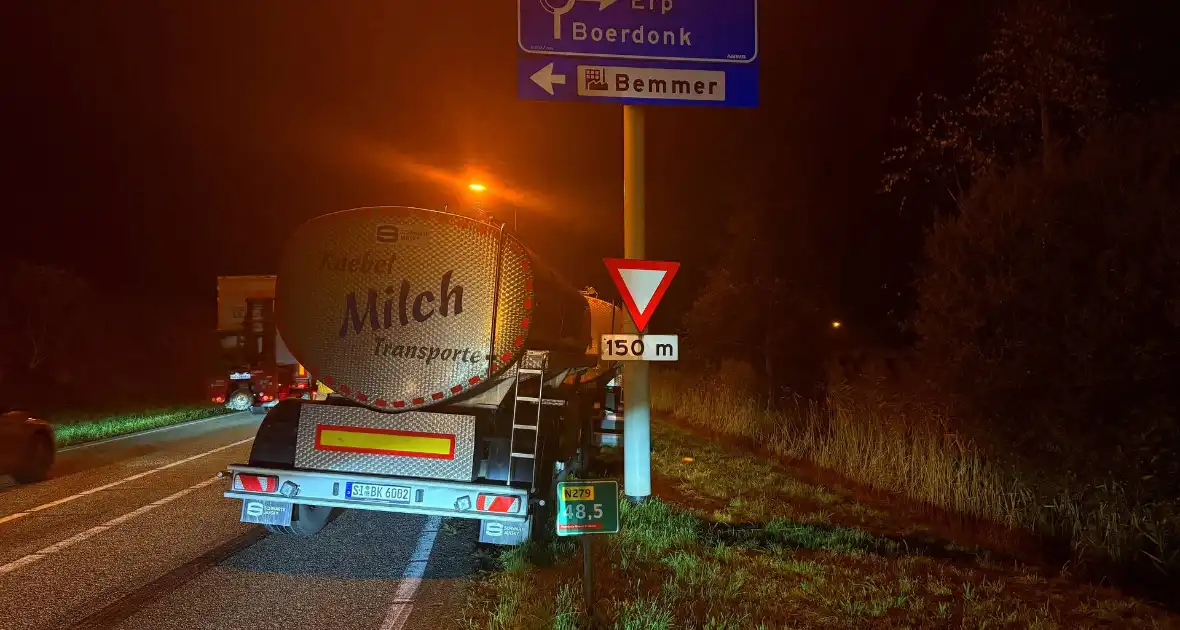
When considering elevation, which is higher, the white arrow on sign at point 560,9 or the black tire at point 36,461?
the white arrow on sign at point 560,9

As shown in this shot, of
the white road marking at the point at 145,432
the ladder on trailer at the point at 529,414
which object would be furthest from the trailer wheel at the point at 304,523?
the white road marking at the point at 145,432

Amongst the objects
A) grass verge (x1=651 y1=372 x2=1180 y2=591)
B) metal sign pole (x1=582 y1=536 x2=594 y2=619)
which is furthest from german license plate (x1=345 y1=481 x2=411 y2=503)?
grass verge (x1=651 y1=372 x2=1180 y2=591)

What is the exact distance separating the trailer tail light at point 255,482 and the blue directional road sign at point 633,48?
Result: 4381 mm

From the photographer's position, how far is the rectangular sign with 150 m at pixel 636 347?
7.18 metres

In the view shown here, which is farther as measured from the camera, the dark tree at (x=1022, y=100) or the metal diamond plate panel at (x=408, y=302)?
the dark tree at (x=1022, y=100)

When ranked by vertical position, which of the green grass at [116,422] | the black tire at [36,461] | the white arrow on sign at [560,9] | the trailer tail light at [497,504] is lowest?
the green grass at [116,422]

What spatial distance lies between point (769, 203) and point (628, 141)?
12.7 m

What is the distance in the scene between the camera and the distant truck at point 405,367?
5508 mm

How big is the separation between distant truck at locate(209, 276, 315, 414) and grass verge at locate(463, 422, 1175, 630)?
1317 centimetres

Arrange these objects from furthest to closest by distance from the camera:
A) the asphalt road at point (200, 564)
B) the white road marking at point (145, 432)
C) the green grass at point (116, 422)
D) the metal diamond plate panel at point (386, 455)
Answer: the green grass at point (116, 422) → the white road marking at point (145, 432) → the metal diamond plate panel at point (386, 455) → the asphalt road at point (200, 564)

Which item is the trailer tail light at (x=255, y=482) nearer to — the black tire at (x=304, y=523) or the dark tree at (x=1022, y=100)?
the black tire at (x=304, y=523)

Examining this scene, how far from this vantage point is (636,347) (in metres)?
7.23

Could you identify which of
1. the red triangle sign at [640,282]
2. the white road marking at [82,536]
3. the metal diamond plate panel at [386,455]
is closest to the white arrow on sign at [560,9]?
the red triangle sign at [640,282]

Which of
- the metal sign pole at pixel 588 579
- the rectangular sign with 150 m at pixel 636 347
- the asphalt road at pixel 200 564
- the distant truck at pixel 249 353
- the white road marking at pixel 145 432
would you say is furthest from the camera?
the distant truck at pixel 249 353
